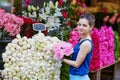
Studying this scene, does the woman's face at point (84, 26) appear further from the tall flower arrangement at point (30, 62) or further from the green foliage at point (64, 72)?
the green foliage at point (64, 72)

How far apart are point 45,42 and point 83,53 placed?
66 centimetres

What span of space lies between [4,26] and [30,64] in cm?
114

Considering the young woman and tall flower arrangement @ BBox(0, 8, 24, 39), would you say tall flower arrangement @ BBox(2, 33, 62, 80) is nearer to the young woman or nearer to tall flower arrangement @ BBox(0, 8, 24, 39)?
the young woman

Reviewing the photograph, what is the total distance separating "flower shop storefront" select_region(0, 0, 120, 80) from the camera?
507 cm

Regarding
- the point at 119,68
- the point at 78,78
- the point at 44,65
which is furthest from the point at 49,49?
the point at 119,68

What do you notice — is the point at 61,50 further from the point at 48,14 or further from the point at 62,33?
the point at 48,14

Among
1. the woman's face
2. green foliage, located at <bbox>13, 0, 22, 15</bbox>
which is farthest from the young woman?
green foliage, located at <bbox>13, 0, 22, 15</bbox>

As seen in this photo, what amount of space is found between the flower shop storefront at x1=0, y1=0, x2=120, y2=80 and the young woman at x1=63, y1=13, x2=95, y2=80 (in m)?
0.13

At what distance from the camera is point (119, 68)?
34.7 feet

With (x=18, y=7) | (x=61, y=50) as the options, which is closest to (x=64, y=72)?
(x=61, y=50)

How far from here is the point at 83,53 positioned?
4.76m

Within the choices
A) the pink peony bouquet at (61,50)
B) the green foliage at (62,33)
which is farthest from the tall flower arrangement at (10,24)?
the pink peony bouquet at (61,50)

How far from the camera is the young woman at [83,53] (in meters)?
4.78

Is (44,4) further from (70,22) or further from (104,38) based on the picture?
(104,38)
